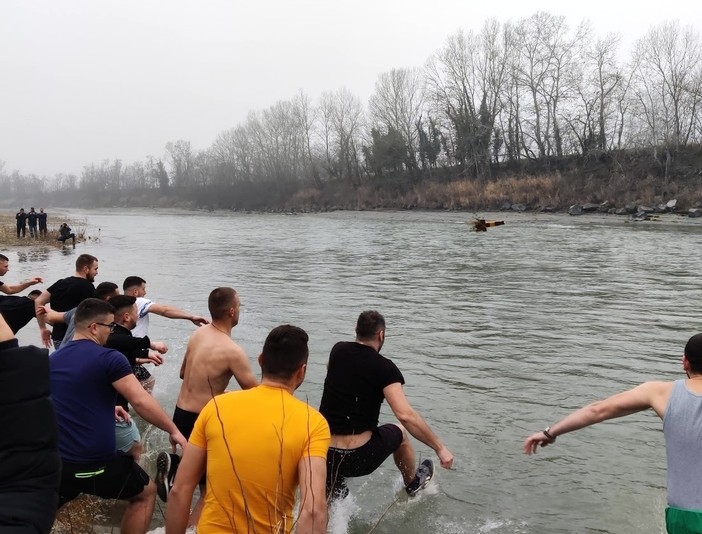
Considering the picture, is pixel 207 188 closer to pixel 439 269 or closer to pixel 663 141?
pixel 663 141

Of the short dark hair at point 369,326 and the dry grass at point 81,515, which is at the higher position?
the short dark hair at point 369,326

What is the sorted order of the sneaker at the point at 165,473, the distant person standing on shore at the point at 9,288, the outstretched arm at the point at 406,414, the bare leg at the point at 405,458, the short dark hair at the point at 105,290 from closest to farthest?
the outstretched arm at the point at 406,414, the sneaker at the point at 165,473, the bare leg at the point at 405,458, the short dark hair at the point at 105,290, the distant person standing on shore at the point at 9,288

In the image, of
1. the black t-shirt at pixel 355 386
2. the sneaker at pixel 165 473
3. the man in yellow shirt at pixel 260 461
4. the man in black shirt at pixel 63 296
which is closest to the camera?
the man in yellow shirt at pixel 260 461

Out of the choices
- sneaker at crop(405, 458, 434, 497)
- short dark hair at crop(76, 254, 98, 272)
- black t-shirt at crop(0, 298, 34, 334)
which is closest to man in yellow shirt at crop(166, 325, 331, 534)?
sneaker at crop(405, 458, 434, 497)

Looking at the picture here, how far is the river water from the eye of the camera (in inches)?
213

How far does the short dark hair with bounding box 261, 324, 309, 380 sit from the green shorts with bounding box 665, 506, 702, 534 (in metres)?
2.02

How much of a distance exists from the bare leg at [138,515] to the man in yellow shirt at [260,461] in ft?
3.92

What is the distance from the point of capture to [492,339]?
11.1 m

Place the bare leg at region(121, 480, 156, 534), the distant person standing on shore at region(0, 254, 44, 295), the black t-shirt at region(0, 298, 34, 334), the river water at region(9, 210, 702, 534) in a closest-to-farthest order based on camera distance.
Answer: the bare leg at region(121, 480, 156, 534) < the river water at region(9, 210, 702, 534) < the black t-shirt at region(0, 298, 34, 334) < the distant person standing on shore at region(0, 254, 44, 295)

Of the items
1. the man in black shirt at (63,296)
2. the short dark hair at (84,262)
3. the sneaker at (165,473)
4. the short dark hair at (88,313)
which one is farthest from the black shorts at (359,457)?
the short dark hair at (84,262)

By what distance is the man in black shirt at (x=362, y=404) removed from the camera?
435 cm

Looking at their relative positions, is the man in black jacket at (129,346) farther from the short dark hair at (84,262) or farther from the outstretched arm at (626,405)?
the outstretched arm at (626,405)

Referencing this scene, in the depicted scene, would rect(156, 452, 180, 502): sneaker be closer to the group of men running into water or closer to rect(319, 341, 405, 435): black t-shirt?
the group of men running into water

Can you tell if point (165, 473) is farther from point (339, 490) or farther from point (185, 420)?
point (339, 490)
